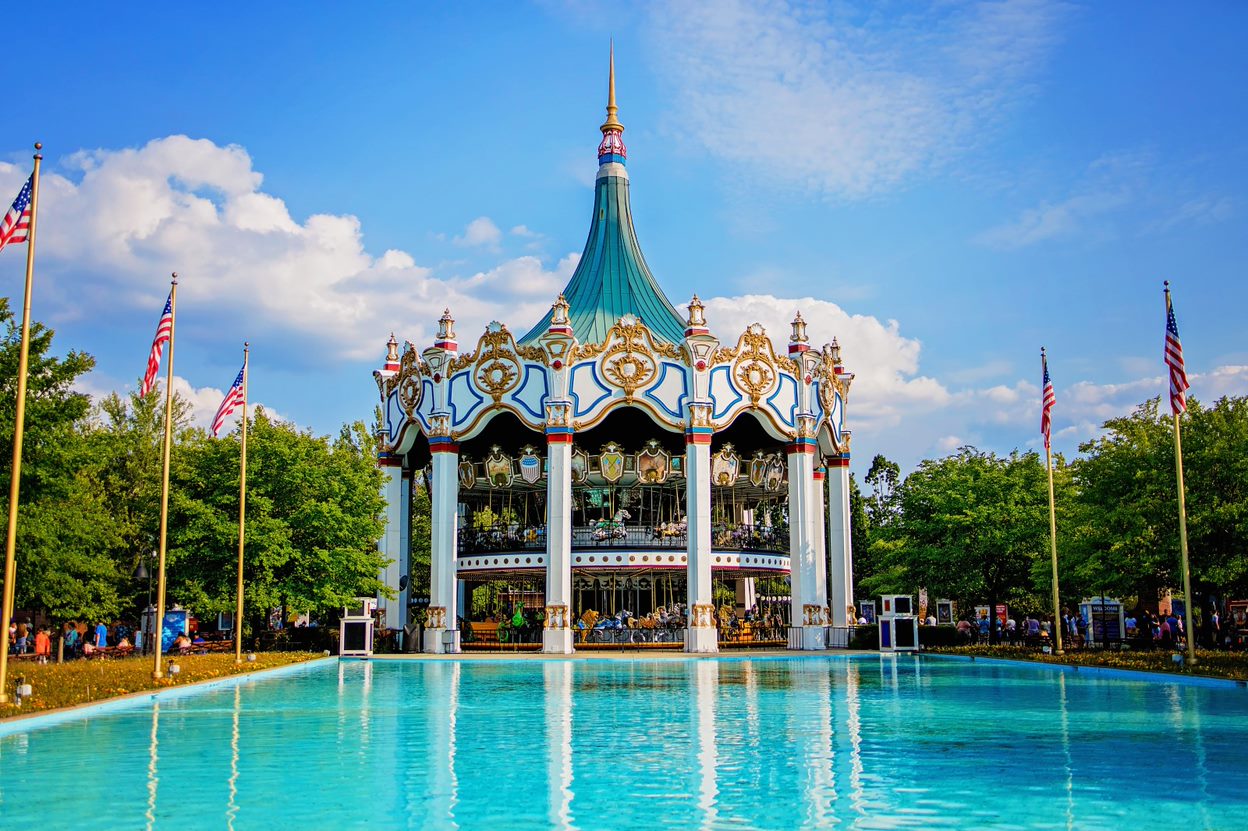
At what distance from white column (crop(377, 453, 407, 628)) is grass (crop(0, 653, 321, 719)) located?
1531 cm

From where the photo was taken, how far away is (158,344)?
26203 mm

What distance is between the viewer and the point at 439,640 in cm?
4741

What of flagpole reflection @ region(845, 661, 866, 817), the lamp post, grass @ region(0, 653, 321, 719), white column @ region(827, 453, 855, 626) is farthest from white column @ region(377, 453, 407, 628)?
flagpole reflection @ region(845, 661, 866, 817)

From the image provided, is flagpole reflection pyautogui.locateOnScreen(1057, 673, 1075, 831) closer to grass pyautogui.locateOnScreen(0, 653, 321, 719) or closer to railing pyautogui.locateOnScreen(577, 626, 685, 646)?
grass pyautogui.locateOnScreen(0, 653, 321, 719)

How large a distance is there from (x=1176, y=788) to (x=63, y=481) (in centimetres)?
2974

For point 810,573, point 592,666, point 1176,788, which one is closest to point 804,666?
point 592,666

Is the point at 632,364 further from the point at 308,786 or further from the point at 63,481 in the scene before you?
the point at 308,786

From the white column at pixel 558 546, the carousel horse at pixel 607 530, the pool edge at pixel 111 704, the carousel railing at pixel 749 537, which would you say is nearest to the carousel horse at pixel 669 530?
the carousel railing at pixel 749 537

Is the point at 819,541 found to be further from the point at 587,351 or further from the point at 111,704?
the point at 111,704

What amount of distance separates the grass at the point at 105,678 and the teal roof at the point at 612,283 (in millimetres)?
22637

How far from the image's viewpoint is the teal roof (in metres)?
53.1

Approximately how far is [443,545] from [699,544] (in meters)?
10.7

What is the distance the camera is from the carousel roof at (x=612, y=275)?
5316 centimetres

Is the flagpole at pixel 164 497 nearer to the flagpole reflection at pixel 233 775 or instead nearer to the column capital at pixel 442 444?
the flagpole reflection at pixel 233 775
